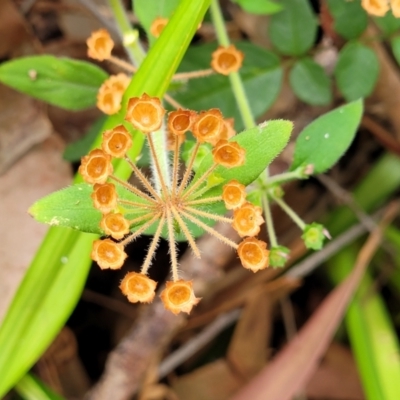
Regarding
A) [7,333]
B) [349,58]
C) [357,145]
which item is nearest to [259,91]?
[349,58]

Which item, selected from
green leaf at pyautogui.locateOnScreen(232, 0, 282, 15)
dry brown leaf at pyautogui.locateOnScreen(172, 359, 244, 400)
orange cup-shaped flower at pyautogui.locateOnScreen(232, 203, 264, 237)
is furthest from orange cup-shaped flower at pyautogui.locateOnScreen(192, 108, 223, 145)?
dry brown leaf at pyautogui.locateOnScreen(172, 359, 244, 400)

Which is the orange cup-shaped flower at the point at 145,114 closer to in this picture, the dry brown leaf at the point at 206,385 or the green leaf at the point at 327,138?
the green leaf at the point at 327,138

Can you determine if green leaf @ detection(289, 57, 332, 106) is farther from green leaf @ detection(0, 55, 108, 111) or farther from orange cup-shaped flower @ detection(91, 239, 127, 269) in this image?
orange cup-shaped flower @ detection(91, 239, 127, 269)

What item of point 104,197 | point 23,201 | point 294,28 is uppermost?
point 294,28

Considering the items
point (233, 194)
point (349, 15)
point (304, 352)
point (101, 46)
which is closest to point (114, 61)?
point (101, 46)

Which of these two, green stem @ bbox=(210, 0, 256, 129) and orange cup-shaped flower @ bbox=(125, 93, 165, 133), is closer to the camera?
orange cup-shaped flower @ bbox=(125, 93, 165, 133)

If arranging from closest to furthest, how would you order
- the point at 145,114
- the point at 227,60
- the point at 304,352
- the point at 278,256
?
the point at 145,114 < the point at 278,256 < the point at 227,60 < the point at 304,352

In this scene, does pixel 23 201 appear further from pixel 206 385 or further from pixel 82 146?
pixel 206 385
